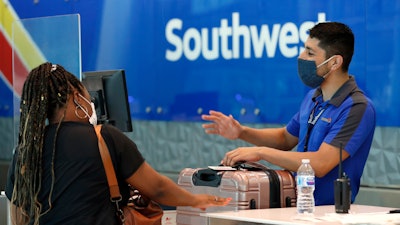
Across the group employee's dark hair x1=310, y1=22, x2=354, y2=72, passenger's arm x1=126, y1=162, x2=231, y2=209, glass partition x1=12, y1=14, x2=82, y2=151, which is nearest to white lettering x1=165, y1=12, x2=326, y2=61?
glass partition x1=12, y1=14, x2=82, y2=151

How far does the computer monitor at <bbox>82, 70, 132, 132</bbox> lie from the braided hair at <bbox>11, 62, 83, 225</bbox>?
1938mm

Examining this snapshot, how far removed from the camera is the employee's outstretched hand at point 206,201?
3641 mm

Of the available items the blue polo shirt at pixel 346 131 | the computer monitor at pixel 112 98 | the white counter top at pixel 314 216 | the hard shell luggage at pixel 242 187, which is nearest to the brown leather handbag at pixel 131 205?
the white counter top at pixel 314 216

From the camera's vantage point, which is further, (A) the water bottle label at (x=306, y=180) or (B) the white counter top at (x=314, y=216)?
(A) the water bottle label at (x=306, y=180)

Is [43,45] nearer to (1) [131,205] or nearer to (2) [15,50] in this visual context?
(2) [15,50]

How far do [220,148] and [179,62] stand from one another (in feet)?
2.58

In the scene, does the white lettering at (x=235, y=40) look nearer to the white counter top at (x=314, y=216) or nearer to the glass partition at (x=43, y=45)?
the glass partition at (x=43, y=45)

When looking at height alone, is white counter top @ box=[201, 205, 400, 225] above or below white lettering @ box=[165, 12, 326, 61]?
below

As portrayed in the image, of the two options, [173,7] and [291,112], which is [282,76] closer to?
[291,112]

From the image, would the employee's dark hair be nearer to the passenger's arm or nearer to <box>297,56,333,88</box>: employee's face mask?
<box>297,56,333,88</box>: employee's face mask

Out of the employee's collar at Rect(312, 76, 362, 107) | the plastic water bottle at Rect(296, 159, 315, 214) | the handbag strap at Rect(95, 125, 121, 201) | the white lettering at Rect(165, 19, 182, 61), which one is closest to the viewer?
the handbag strap at Rect(95, 125, 121, 201)

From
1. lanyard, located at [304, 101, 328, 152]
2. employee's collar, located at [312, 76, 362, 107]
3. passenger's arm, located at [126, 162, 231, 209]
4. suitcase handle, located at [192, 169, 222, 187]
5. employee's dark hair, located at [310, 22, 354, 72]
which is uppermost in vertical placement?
employee's dark hair, located at [310, 22, 354, 72]

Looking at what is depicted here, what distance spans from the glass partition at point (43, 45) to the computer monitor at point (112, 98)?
1.12m

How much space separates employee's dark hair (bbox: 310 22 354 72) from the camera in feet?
14.6
